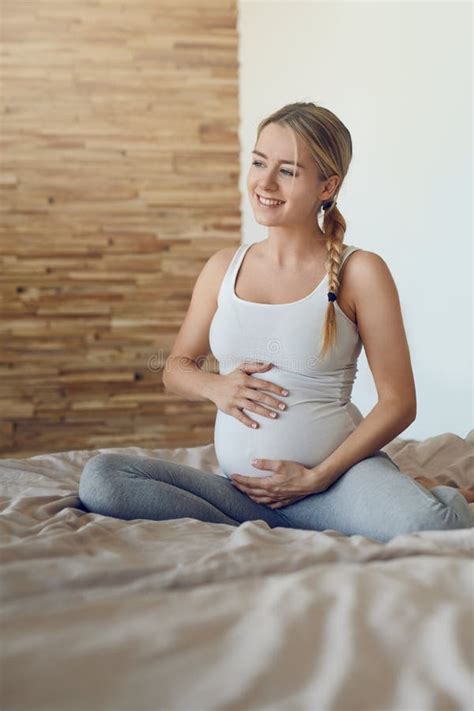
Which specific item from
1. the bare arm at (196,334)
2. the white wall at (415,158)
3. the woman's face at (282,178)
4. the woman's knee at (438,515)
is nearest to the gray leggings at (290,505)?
the woman's knee at (438,515)

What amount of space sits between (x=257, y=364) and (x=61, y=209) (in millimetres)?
2868

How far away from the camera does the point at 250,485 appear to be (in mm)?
1853

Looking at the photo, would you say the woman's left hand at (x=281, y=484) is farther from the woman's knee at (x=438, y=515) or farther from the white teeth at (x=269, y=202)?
the white teeth at (x=269, y=202)

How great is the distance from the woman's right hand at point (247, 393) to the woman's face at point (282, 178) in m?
0.34

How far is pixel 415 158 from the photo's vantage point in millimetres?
3455

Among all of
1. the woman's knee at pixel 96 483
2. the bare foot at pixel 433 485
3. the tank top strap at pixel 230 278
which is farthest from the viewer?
the tank top strap at pixel 230 278

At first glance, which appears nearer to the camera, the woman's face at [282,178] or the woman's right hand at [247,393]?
the woman's right hand at [247,393]

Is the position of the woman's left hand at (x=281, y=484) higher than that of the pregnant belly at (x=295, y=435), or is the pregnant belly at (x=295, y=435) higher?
the pregnant belly at (x=295, y=435)

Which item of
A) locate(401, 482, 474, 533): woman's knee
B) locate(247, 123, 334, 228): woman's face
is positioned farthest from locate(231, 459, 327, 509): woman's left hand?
locate(247, 123, 334, 228): woman's face

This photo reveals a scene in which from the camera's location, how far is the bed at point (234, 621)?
932 mm

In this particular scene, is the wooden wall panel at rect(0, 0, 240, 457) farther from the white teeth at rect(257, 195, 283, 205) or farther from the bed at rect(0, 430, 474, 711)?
the bed at rect(0, 430, 474, 711)

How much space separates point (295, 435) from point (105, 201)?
2952 mm

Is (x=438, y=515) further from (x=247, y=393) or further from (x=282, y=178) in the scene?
(x=282, y=178)

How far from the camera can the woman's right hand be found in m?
1.88
